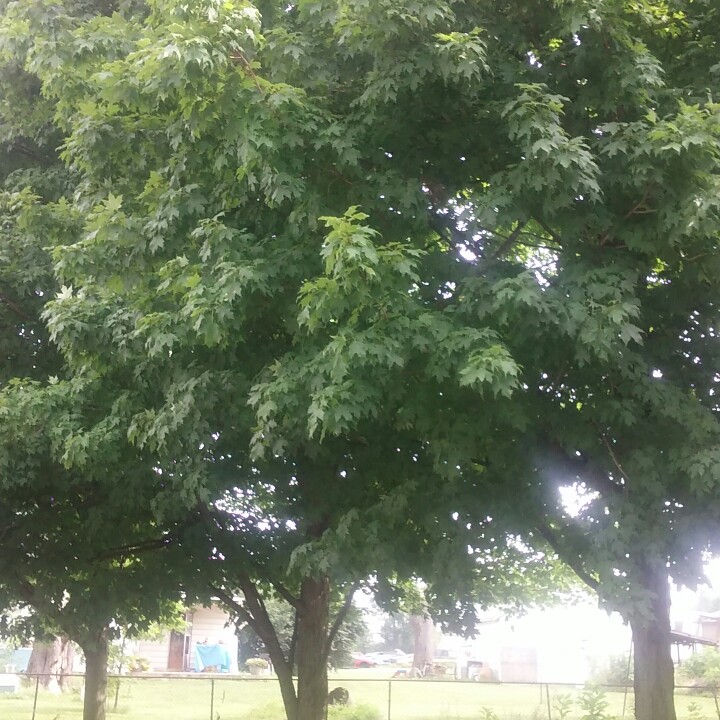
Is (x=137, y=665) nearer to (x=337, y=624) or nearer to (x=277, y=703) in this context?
(x=277, y=703)

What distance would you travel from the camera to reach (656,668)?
677 centimetres

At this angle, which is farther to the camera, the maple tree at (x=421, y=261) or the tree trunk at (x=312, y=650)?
the tree trunk at (x=312, y=650)

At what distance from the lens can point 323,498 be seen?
7523 mm

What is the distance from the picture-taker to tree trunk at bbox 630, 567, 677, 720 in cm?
673

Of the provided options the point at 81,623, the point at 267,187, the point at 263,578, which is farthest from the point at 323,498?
the point at 81,623

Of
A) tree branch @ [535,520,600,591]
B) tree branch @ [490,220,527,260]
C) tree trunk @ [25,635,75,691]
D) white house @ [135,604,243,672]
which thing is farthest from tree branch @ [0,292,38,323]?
white house @ [135,604,243,672]

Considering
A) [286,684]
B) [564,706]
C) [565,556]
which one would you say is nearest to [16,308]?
[286,684]

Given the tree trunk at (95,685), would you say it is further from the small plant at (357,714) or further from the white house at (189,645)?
the white house at (189,645)

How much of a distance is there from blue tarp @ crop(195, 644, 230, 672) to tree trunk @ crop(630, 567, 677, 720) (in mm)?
35115

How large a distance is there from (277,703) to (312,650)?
10.4 metres

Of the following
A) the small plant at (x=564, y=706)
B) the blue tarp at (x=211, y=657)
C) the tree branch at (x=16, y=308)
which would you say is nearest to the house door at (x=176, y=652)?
the blue tarp at (x=211, y=657)

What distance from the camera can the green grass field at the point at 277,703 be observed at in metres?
17.7

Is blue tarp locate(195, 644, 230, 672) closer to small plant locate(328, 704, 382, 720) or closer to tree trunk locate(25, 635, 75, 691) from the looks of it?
tree trunk locate(25, 635, 75, 691)

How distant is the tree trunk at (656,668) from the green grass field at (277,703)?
8.25 meters
